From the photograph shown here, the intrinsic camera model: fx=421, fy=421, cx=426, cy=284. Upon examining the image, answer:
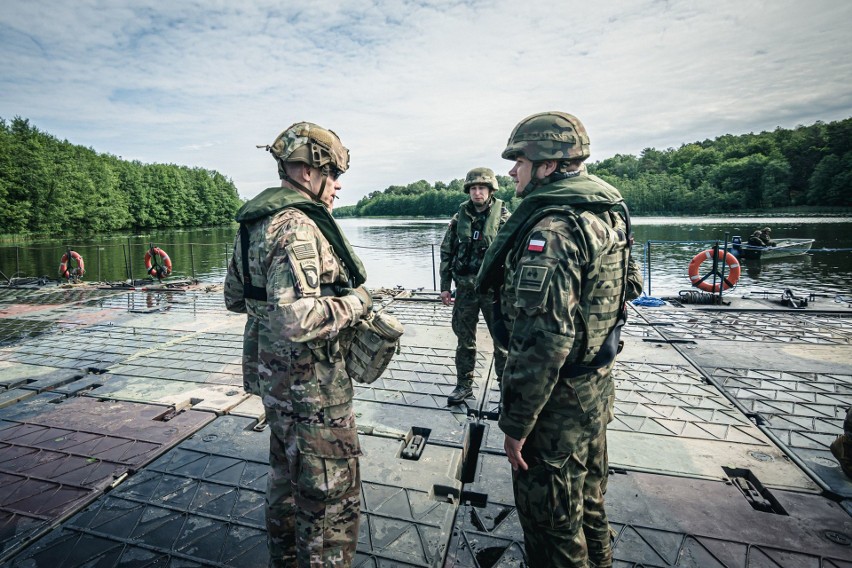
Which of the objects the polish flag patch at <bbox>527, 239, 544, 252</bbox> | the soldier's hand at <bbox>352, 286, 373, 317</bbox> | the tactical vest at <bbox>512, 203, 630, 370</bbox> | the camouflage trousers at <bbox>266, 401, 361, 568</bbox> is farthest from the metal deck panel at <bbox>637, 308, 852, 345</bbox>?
the camouflage trousers at <bbox>266, 401, 361, 568</bbox>

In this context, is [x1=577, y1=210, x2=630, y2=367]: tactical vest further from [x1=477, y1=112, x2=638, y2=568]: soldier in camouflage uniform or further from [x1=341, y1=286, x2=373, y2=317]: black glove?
[x1=341, y1=286, x2=373, y2=317]: black glove

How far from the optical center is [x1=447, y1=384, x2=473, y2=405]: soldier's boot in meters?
4.22

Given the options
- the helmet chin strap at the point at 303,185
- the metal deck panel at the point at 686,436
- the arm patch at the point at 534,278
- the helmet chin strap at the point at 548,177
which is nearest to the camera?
the arm patch at the point at 534,278

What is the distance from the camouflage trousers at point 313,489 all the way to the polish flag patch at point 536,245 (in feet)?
3.94

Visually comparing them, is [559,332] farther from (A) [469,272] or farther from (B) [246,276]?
(A) [469,272]

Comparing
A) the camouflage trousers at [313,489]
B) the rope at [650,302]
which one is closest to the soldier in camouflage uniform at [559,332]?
the camouflage trousers at [313,489]

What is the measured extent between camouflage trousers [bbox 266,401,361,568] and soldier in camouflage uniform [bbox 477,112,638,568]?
0.80m

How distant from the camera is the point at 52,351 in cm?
594

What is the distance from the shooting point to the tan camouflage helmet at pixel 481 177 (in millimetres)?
4309

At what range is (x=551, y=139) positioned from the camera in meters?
2.05

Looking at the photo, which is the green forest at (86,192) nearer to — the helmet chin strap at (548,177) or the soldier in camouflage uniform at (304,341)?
the soldier in camouflage uniform at (304,341)

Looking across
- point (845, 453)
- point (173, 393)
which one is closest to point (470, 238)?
point (845, 453)

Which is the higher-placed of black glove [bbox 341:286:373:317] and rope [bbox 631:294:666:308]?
black glove [bbox 341:286:373:317]

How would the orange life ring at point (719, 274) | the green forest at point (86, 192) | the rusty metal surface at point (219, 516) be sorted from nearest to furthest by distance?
1. the rusty metal surface at point (219, 516)
2. the orange life ring at point (719, 274)
3. the green forest at point (86, 192)
